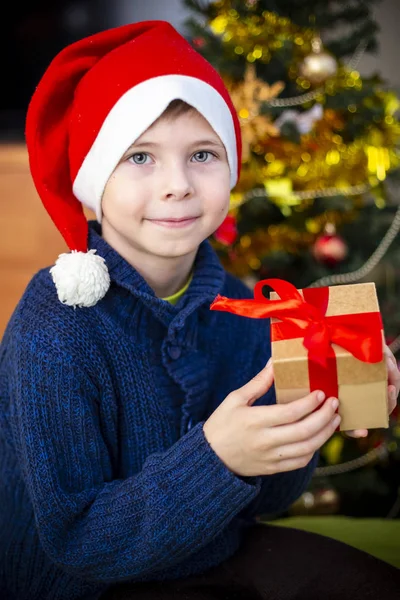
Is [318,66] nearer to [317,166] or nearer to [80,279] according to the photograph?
[317,166]

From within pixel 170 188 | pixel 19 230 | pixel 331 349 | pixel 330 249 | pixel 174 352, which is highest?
pixel 170 188

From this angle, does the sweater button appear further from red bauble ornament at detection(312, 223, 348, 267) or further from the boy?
red bauble ornament at detection(312, 223, 348, 267)

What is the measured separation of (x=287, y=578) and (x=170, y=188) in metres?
0.54

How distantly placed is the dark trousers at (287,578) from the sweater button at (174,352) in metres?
0.30

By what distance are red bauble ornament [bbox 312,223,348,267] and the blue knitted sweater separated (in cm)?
88

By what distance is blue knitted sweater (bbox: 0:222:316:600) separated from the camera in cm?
94

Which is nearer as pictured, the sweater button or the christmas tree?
the sweater button

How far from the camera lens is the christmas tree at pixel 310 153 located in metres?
2.01

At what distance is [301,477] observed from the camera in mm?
1202

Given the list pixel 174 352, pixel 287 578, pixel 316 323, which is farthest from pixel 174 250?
pixel 287 578

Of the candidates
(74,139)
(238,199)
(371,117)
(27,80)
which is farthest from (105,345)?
(27,80)

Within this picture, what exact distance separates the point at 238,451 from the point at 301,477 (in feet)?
1.10

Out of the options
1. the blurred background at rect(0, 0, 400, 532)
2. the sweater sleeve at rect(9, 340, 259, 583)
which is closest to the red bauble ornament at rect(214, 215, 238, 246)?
the blurred background at rect(0, 0, 400, 532)

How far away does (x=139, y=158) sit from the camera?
40.3 inches
